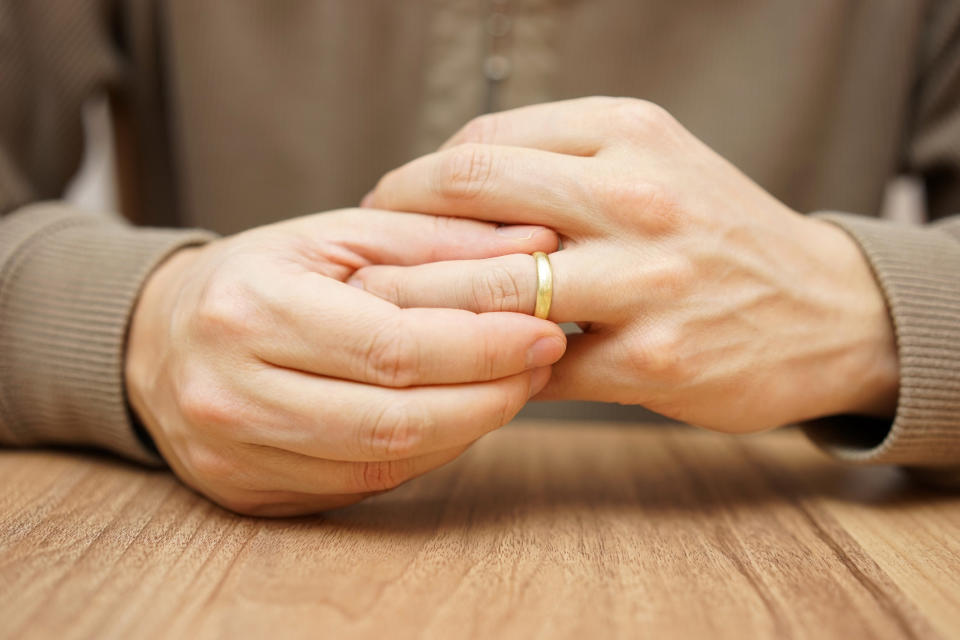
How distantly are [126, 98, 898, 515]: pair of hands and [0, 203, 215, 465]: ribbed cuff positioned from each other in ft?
0.05

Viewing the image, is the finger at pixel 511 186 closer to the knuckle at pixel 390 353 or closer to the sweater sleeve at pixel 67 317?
Result: the knuckle at pixel 390 353

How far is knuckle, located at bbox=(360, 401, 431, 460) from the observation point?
0.41m

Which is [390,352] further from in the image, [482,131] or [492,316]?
[482,131]

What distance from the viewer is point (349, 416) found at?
1.33 ft

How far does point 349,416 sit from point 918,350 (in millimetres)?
389

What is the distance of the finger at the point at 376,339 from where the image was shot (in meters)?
0.41

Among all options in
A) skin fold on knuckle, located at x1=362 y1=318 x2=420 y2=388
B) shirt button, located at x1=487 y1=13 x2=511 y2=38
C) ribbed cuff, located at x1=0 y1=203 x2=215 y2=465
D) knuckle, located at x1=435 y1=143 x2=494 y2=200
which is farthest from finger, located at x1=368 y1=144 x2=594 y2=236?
shirt button, located at x1=487 y1=13 x2=511 y2=38

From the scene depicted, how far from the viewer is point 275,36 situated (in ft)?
2.54

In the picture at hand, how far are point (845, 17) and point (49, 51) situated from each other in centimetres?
82

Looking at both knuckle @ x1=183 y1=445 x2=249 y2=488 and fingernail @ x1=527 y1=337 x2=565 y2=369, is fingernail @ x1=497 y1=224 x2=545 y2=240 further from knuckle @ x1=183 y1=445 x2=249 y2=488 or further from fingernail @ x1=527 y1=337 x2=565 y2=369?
knuckle @ x1=183 y1=445 x2=249 y2=488

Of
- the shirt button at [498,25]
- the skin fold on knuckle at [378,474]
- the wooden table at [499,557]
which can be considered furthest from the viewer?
the shirt button at [498,25]

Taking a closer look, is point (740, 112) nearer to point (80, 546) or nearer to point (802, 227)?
point (802, 227)

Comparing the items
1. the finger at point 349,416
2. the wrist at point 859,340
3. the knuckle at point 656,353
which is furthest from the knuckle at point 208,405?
the wrist at point 859,340

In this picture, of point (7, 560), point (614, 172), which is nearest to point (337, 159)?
point (614, 172)
